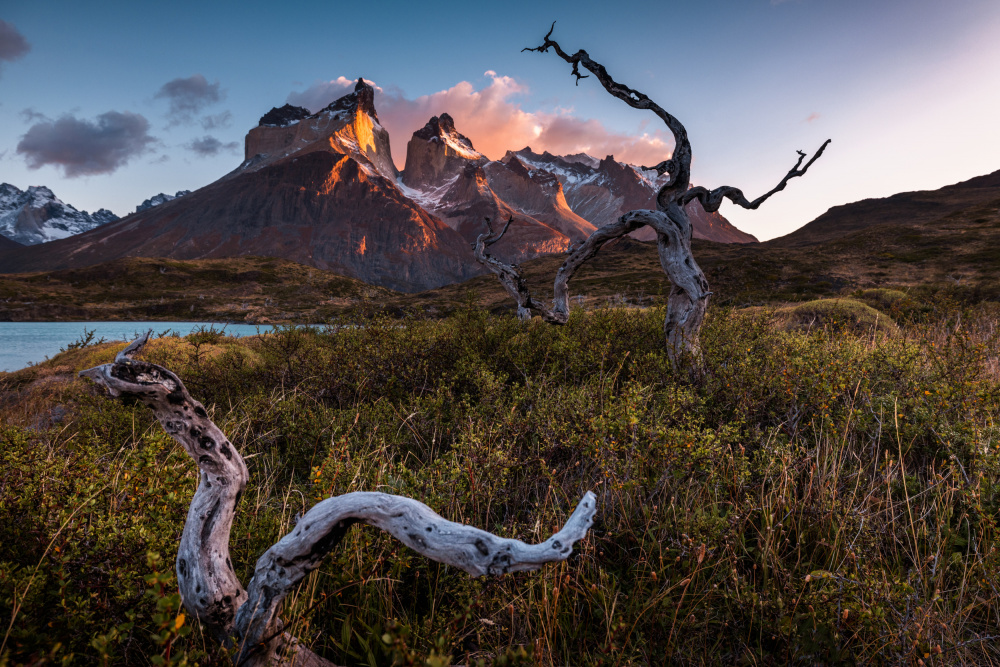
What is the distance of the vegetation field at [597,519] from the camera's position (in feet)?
6.98

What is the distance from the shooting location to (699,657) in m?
2.29

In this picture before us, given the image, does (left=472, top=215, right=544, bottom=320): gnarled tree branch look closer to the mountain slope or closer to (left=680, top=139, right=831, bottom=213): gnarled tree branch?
(left=680, top=139, right=831, bottom=213): gnarled tree branch

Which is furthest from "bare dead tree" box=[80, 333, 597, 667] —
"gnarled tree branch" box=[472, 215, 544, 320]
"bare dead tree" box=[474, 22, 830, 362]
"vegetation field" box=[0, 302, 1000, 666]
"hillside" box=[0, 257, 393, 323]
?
"hillside" box=[0, 257, 393, 323]

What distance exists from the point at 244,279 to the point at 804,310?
12454cm

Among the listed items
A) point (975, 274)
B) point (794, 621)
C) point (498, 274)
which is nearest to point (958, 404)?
point (794, 621)

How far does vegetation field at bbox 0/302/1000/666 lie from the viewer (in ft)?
6.98

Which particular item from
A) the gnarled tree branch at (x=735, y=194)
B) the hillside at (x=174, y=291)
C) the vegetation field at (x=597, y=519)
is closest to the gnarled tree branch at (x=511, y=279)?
the vegetation field at (x=597, y=519)

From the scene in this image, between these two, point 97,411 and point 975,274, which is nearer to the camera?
point 97,411

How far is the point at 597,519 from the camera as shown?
3379 millimetres

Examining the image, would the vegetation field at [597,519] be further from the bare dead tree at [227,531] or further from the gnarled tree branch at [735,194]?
the gnarled tree branch at [735,194]

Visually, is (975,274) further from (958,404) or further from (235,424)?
(235,424)

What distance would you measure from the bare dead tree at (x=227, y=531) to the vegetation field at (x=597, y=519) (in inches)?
6.3

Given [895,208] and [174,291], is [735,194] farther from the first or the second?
[895,208]

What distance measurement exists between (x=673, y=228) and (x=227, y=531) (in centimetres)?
692
